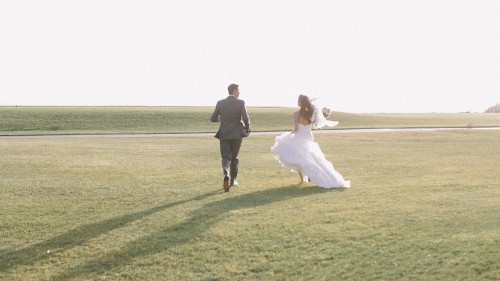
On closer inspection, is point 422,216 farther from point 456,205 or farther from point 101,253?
point 101,253

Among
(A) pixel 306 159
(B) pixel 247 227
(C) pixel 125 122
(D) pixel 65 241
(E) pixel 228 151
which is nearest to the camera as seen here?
(D) pixel 65 241

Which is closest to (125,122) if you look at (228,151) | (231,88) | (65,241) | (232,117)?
(228,151)

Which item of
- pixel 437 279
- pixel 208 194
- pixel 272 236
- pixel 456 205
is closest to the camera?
pixel 437 279

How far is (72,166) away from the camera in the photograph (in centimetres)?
2055

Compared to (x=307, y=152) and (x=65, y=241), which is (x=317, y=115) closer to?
(x=307, y=152)

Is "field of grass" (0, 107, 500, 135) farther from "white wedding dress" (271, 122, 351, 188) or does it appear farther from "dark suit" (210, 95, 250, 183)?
"dark suit" (210, 95, 250, 183)

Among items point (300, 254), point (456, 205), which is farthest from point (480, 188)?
point (300, 254)

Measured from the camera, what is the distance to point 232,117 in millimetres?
14672

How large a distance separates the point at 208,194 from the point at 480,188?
7.46 meters

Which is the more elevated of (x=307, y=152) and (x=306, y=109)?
(x=306, y=109)

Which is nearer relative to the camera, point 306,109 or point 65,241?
point 65,241

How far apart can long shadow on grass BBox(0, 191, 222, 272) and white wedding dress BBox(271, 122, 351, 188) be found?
4413 millimetres

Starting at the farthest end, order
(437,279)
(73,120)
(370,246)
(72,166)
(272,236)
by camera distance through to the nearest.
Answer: (73,120) < (72,166) < (272,236) < (370,246) < (437,279)

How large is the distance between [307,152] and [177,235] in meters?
5.80
